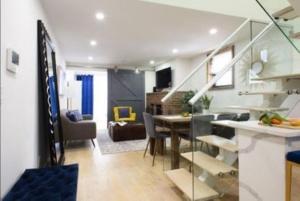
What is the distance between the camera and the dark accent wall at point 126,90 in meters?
8.15

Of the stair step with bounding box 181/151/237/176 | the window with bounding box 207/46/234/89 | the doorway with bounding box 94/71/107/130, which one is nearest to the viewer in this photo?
the stair step with bounding box 181/151/237/176

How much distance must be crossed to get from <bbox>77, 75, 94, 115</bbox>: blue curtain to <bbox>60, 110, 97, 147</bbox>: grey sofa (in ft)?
12.9

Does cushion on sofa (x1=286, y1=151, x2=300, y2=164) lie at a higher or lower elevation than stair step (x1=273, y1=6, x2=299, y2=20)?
lower

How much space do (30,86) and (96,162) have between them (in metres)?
2.18

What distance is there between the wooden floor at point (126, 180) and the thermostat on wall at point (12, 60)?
67.7 inches

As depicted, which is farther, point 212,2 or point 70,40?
point 70,40

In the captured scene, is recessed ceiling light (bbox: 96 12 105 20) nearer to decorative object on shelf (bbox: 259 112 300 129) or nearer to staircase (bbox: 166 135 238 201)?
staircase (bbox: 166 135 238 201)

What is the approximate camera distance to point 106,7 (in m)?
2.95

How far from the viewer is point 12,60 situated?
1.53m

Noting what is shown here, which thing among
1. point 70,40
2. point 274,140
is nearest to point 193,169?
point 274,140

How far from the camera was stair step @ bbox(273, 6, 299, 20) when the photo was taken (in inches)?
79.3

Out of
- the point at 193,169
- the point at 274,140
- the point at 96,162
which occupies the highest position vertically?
the point at 274,140

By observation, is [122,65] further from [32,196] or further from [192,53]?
[32,196]

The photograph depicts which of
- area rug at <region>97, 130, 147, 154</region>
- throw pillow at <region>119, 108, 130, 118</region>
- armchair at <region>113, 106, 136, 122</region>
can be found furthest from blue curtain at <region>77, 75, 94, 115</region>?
area rug at <region>97, 130, 147, 154</region>
